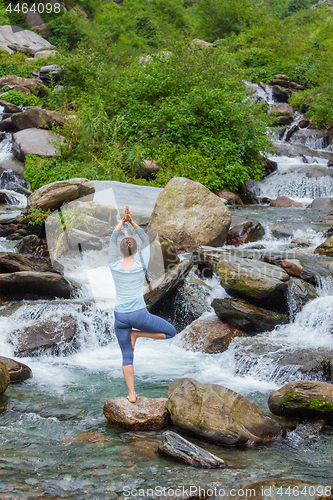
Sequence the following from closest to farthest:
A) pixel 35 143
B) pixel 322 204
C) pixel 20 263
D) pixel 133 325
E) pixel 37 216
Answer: pixel 133 325 < pixel 20 263 < pixel 37 216 < pixel 322 204 < pixel 35 143

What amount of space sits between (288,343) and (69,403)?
3.45 m

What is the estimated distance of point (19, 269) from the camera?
26.8ft

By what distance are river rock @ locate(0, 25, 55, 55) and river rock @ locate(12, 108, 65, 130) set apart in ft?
43.6

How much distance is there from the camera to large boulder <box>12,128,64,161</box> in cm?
1548

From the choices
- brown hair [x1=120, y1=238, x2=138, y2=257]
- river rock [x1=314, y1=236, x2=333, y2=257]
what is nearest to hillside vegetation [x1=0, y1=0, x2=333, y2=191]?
river rock [x1=314, y1=236, x2=333, y2=257]

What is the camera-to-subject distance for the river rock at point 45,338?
21.8 feet

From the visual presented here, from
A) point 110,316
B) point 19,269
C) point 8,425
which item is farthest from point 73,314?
point 8,425

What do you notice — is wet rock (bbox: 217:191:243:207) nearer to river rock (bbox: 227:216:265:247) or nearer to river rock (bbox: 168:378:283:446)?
river rock (bbox: 227:216:265:247)

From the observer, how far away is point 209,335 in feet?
23.2

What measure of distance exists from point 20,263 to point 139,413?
16.7 ft

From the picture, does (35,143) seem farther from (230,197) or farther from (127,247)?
(127,247)

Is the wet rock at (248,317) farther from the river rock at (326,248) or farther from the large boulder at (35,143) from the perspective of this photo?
the large boulder at (35,143)

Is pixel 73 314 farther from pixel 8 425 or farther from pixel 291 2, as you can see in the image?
pixel 291 2

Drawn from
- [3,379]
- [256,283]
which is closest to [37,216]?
[256,283]
